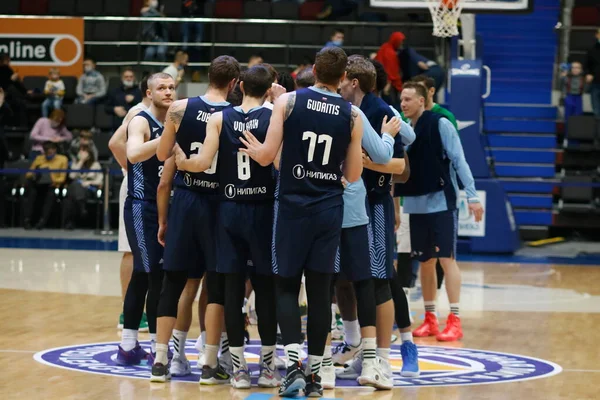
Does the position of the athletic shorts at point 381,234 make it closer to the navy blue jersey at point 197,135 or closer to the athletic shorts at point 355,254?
the athletic shorts at point 355,254

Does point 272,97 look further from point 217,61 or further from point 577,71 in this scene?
point 577,71

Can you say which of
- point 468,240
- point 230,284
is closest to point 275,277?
point 230,284

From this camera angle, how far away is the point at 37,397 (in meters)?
6.19

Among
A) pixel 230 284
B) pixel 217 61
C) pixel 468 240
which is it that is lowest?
pixel 468 240

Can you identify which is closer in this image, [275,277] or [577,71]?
[275,277]

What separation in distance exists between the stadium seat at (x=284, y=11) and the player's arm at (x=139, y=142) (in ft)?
46.8

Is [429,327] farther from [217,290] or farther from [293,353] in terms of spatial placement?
[293,353]

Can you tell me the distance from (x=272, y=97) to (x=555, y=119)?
543 inches

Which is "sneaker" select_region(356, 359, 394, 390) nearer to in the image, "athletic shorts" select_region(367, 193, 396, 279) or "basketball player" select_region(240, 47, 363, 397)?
"basketball player" select_region(240, 47, 363, 397)

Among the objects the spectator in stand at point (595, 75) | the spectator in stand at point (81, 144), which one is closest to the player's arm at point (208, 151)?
the spectator in stand at point (81, 144)

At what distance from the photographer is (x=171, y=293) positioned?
22.2 feet

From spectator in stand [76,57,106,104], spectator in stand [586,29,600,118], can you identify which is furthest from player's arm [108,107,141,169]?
spectator in stand [586,29,600,118]

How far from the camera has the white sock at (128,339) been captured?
291 inches

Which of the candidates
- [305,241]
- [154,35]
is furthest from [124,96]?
[305,241]
